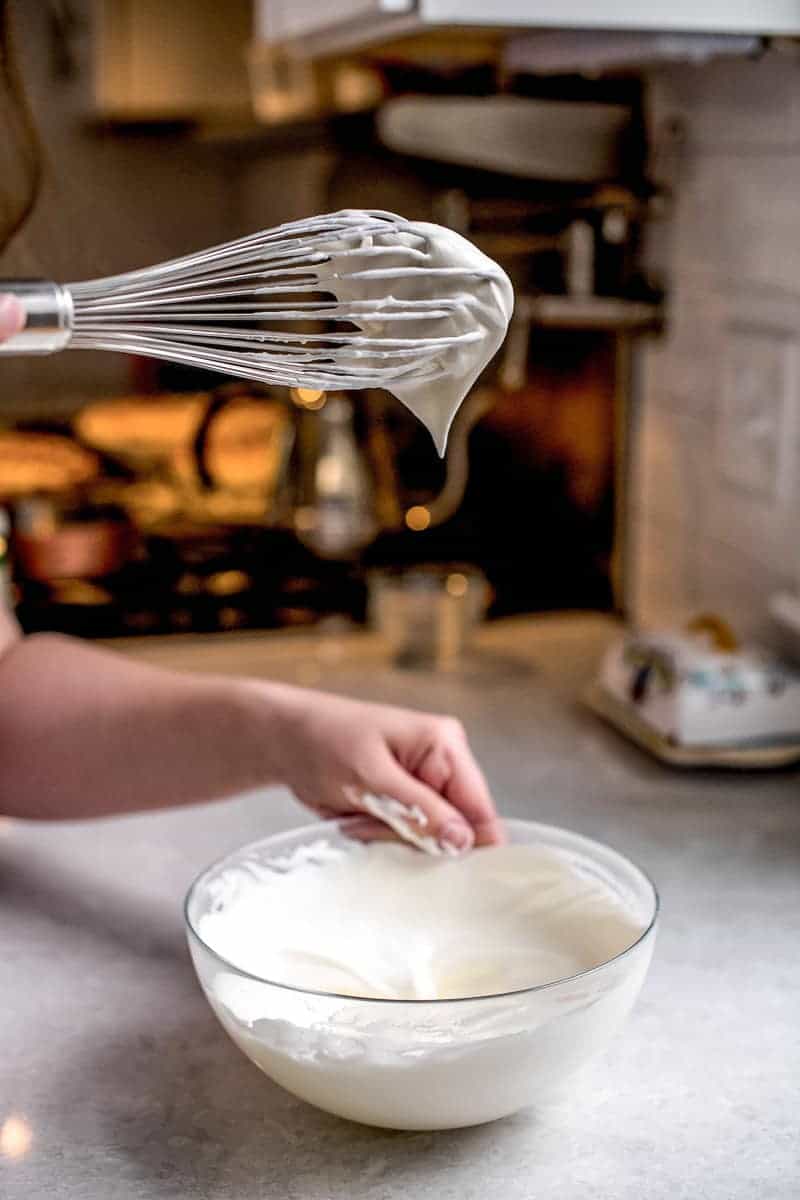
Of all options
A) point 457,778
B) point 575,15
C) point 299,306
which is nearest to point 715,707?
point 457,778

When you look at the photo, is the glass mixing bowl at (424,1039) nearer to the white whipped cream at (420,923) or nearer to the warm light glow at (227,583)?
the white whipped cream at (420,923)

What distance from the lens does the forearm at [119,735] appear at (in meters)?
0.87

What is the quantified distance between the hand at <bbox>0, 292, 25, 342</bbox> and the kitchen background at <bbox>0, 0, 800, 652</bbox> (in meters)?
0.90

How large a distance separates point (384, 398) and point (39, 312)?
1.03 meters

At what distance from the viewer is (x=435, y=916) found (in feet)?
2.45

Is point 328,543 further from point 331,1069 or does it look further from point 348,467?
point 331,1069

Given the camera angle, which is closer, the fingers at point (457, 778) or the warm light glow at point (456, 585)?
the fingers at point (457, 778)

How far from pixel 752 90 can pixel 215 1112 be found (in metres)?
1.03

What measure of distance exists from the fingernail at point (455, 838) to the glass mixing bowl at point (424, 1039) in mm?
162

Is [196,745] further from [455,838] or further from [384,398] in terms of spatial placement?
[384,398]

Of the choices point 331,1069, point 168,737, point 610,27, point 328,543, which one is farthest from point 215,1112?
point 328,543

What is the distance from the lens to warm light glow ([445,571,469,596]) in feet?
4.71

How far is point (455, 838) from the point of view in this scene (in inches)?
30.5

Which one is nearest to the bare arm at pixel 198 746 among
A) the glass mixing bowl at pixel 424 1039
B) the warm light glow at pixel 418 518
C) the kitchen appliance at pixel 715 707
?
the glass mixing bowl at pixel 424 1039
